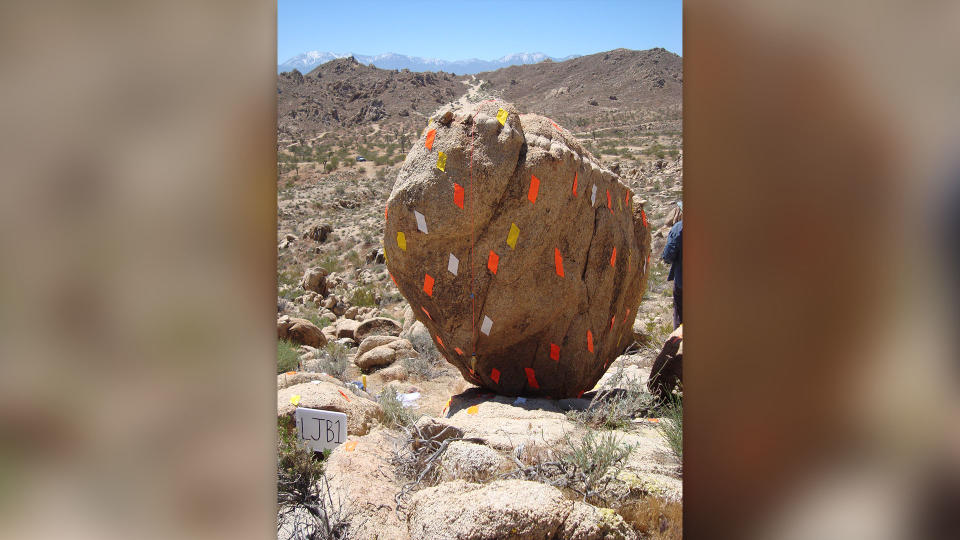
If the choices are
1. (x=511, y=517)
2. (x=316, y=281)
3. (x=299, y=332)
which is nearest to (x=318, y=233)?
(x=316, y=281)

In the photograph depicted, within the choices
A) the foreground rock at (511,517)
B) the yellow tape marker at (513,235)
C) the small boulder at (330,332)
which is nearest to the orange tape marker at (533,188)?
the yellow tape marker at (513,235)

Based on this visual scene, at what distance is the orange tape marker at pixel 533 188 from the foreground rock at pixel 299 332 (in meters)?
4.69

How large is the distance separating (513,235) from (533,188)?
373 millimetres

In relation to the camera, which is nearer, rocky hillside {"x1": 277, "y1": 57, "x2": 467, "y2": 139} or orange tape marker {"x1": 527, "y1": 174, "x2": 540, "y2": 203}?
orange tape marker {"x1": 527, "y1": 174, "x2": 540, "y2": 203}

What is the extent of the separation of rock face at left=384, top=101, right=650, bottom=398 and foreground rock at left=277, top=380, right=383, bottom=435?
0.92m

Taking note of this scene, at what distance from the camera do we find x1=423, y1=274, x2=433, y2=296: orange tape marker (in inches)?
181

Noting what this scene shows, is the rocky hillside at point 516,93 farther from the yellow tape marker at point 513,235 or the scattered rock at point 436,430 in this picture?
the scattered rock at point 436,430

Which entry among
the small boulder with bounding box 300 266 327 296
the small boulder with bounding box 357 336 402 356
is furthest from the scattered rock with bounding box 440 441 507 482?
the small boulder with bounding box 300 266 327 296

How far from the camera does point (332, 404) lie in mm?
3955

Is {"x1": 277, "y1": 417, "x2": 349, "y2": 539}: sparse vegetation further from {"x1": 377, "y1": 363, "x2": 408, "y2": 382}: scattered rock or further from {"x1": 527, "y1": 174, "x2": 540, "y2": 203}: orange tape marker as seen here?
{"x1": 377, "y1": 363, "x2": 408, "y2": 382}: scattered rock

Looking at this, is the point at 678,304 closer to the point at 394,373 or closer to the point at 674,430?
the point at 674,430

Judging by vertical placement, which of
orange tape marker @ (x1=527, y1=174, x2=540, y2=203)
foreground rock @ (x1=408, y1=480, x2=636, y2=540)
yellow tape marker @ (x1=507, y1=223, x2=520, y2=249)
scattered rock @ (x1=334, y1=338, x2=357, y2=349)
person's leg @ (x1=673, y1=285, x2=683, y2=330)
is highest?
orange tape marker @ (x1=527, y1=174, x2=540, y2=203)
